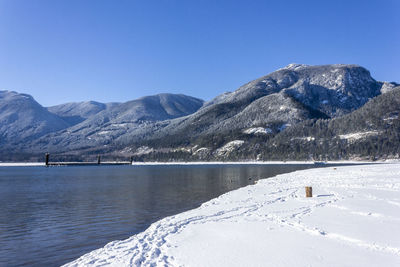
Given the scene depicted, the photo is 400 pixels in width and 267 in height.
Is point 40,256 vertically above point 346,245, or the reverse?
point 346,245

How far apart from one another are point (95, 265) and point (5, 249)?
887 centimetres

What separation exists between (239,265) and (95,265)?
6944 millimetres

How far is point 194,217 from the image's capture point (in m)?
23.5

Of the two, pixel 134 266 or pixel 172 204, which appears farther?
pixel 172 204

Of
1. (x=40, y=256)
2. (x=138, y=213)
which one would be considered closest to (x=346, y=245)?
(x=40, y=256)

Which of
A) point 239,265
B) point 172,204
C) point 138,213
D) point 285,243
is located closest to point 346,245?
point 285,243

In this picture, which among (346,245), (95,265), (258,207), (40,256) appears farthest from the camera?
(258,207)

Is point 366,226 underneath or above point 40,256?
above

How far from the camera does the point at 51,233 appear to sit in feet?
69.8

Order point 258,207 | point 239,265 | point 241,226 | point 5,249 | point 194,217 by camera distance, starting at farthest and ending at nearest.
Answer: point 258,207 → point 194,217 → point 241,226 → point 5,249 → point 239,265

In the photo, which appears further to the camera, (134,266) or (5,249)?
(5,249)

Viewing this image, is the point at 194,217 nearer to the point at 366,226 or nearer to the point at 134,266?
the point at 134,266

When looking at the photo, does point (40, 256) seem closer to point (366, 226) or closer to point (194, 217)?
point (194, 217)

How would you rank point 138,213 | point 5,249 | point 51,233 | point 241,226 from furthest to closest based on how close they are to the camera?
point 138,213
point 51,233
point 241,226
point 5,249
